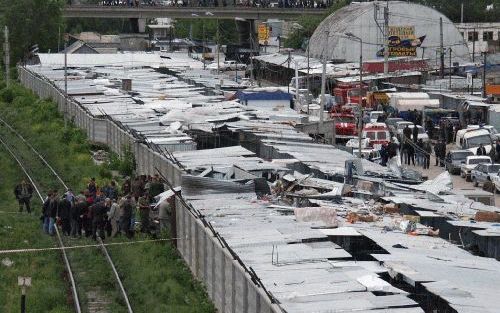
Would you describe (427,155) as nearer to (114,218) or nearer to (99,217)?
(114,218)

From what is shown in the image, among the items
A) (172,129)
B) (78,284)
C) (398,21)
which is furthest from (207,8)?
(78,284)

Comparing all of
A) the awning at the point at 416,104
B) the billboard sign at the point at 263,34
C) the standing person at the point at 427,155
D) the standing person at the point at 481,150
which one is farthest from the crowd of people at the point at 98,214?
the billboard sign at the point at 263,34

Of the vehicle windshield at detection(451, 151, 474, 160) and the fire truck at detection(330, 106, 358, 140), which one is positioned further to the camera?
the fire truck at detection(330, 106, 358, 140)

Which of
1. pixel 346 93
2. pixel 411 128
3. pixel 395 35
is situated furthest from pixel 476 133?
pixel 395 35

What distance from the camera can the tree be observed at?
85.7 m

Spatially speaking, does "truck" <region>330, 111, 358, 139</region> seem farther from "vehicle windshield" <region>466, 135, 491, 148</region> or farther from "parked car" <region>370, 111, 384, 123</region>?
"vehicle windshield" <region>466, 135, 491, 148</region>

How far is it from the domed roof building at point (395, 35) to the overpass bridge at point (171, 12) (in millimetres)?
21510

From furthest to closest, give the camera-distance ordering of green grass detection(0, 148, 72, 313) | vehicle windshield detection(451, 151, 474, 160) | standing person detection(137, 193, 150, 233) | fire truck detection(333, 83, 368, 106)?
fire truck detection(333, 83, 368, 106) < vehicle windshield detection(451, 151, 474, 160) < standing person detection(137, 193, 150, 233) < green grass detection(0, 148, 72, 313)

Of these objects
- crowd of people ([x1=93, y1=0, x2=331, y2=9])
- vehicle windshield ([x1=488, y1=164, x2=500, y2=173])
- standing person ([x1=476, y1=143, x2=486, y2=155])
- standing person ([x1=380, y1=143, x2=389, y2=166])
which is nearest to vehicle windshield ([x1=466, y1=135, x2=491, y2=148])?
standing person ([x1=476, y1=143, x2=486, y2=155])

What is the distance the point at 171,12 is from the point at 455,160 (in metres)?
61.9

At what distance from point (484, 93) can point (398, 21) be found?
71.5 feet

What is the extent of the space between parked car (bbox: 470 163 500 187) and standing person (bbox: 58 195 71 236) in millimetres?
13052

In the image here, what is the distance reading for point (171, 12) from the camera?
9850cm

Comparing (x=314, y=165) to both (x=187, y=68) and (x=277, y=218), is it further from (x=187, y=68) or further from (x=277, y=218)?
(x=187, y=68)
